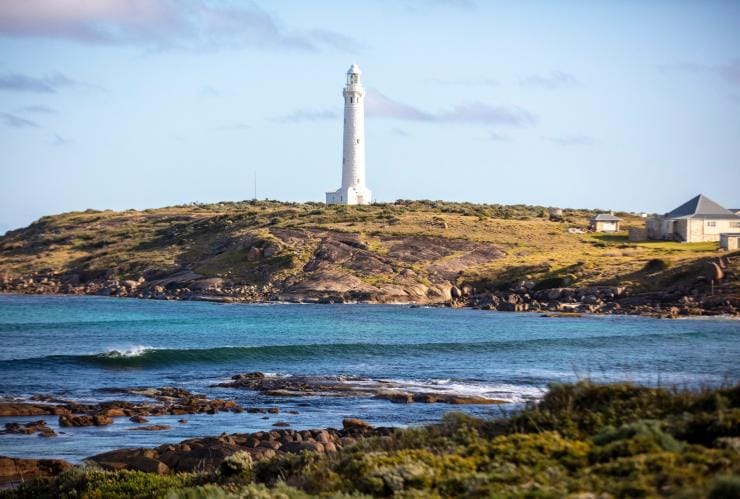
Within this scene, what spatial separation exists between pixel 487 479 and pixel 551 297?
2452 inches

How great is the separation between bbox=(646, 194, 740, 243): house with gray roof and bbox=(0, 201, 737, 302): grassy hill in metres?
2.11

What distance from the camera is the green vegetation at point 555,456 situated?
12352mm

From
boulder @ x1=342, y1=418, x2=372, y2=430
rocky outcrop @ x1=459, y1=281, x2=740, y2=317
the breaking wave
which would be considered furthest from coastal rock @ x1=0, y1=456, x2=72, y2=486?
rocky outcrop @ x1=459, y1=281, x2=740, y2=317

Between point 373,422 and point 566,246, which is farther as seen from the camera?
point 566,246

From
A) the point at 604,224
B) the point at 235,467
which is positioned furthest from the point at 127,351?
the point at 604,224

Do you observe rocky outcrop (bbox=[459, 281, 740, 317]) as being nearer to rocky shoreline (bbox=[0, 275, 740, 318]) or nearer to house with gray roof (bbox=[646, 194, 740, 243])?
rocky shoreline (bbox=[0, 275, 740, 318])

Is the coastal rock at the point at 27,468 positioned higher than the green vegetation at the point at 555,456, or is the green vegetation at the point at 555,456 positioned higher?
the green vegetation at the point at 555,456

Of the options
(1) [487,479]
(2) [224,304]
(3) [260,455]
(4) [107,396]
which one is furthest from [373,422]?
(2) [224,304]

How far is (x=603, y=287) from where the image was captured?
73.2m

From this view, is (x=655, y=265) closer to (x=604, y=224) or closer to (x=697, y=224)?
(x=697, y=224)

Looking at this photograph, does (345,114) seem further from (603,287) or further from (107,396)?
(107,396)

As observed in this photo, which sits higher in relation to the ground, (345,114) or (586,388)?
(345,114)

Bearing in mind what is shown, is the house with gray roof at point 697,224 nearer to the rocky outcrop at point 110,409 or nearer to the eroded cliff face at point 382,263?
the eroded cliff face at point 382,263

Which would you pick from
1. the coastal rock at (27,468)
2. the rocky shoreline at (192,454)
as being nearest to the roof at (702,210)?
the rocky shoreline at (192,454)
